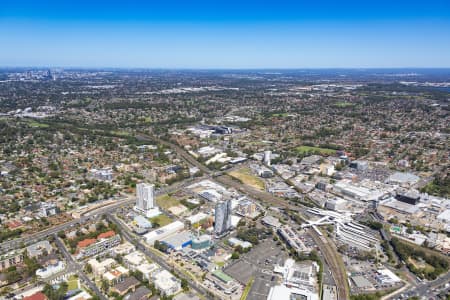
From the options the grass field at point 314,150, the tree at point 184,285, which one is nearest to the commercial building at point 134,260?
the tree at point 184,285

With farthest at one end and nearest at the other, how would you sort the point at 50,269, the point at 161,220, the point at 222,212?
the point at 161,220, the point at 222,212, the point at 50,269

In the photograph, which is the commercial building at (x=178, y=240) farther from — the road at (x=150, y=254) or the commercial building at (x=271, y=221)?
the commercial building at (x=271, y=221)

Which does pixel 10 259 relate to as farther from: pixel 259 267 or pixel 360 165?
pixel 360 165

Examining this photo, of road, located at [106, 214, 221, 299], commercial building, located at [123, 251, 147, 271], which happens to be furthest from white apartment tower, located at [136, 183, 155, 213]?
commercial building, located at [123, 251, 147, 271]

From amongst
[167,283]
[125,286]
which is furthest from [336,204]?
[125,286]

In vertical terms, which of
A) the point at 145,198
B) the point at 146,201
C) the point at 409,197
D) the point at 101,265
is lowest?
the point at 101,265

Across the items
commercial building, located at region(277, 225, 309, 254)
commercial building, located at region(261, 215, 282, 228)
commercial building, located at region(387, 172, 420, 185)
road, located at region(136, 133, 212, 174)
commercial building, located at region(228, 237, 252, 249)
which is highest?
commercial building, located at region(387, 172, 420, 185)

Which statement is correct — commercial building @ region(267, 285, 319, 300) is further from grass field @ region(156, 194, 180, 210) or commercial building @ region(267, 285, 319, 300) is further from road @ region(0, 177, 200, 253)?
road @ region(0, 177, 200, 253)
